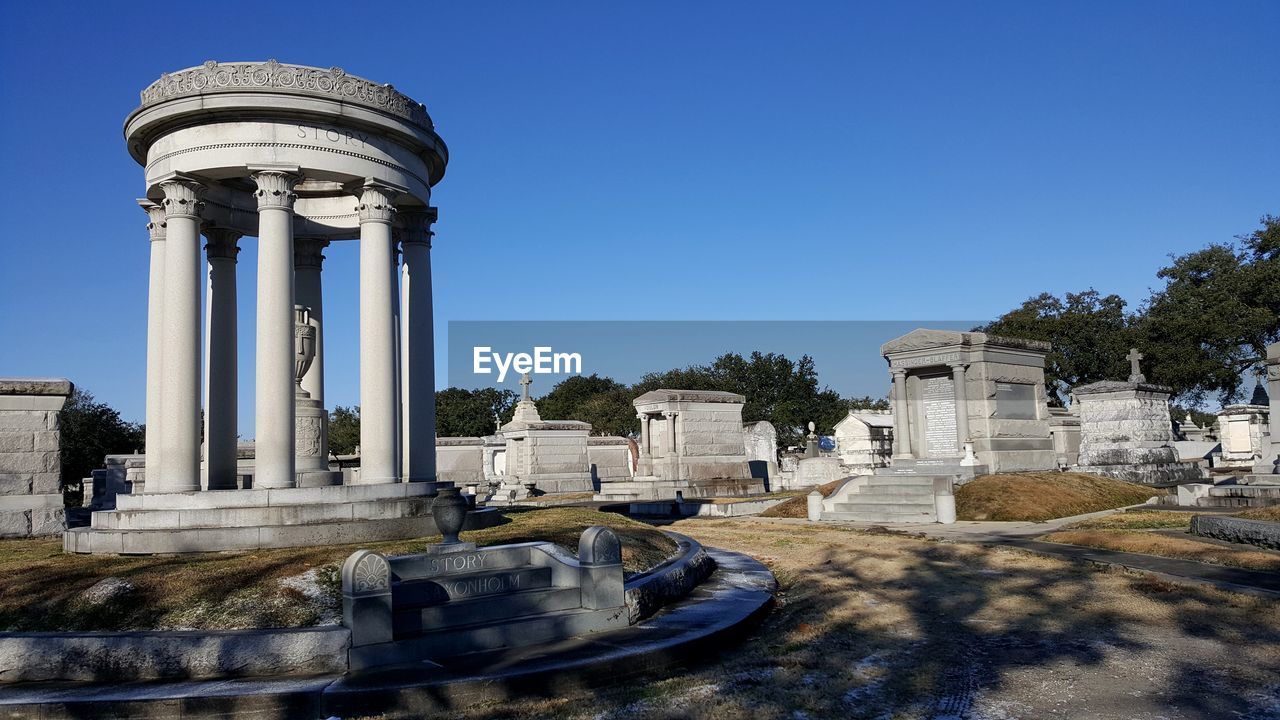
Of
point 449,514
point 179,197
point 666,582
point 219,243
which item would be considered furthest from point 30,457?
point 666,582

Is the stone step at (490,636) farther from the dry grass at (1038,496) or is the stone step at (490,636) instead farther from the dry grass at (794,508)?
the dry grass at (794,508)

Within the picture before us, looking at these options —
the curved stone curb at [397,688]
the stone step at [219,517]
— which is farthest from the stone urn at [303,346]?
the curved stone curb at [397,688]

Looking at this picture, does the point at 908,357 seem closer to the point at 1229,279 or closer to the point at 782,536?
the point at 782,536

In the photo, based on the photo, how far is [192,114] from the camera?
1406 cm

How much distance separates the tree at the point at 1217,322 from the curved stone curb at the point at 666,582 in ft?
182

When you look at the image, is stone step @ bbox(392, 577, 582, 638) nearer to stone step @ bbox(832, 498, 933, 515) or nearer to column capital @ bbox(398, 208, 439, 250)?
column capital @ bbox(398, 208, 439, 250)

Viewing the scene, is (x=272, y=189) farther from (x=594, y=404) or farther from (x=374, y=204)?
(x=594, y=404)

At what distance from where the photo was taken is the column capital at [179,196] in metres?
14.3

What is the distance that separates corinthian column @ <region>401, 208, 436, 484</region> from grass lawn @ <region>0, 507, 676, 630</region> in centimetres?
549

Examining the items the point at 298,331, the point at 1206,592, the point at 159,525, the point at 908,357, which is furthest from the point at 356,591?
the point at 908,357

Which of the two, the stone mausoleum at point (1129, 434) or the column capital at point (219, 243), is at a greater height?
the column capital at point (219, 243)

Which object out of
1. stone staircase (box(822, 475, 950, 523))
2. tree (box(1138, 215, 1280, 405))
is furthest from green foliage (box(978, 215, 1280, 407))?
stone staircase (box(822, 475, 950, 523))

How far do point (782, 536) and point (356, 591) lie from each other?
11.7 m

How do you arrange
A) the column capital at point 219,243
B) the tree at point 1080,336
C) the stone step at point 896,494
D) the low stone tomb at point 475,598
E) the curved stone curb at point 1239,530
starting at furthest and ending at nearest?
the tree at point 1080,336 < the stone step at point 896,494 < the column capital at point 219,243 < the curved stone curb at point 1239,530 < the low stone tomb at point 475,598
